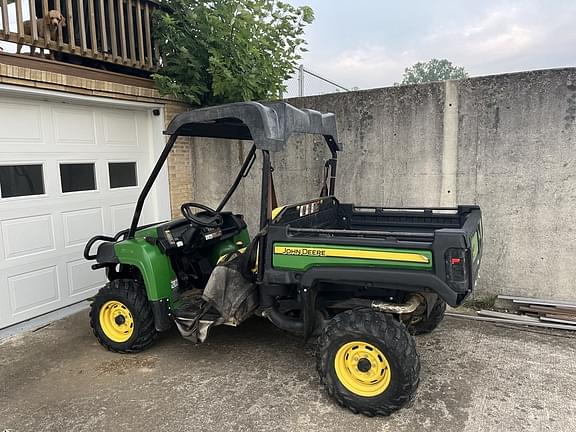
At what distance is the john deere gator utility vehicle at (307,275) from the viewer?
8.91ft

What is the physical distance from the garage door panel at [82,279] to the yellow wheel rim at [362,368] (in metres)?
3.42

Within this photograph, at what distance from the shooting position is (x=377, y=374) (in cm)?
283

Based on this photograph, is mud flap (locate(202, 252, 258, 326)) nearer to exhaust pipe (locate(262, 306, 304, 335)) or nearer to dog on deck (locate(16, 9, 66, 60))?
exhaust pipe (locate(262, 306, 304, 335))

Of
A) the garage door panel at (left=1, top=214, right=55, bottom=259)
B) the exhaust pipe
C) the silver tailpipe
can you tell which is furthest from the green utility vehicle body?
the silver tailpipe

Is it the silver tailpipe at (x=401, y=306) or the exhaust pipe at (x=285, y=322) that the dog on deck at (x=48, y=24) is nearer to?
the exhaust pipe at (x=285, y=322)

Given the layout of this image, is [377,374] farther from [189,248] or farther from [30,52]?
[30,52]

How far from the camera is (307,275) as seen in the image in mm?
2949

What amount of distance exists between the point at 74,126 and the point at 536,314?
5.17 meters

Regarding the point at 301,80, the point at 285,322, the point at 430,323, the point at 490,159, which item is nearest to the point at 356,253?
the point at 285,322

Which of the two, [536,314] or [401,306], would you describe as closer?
[401,306]

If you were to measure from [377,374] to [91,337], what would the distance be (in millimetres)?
2785

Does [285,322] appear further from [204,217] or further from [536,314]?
[536,314]

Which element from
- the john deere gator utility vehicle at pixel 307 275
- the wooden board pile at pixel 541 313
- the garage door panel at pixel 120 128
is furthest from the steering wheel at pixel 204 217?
the wooden board pile at pixel 541 313

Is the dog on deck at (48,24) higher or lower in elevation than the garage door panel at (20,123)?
higher
